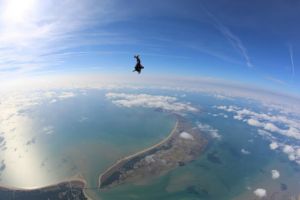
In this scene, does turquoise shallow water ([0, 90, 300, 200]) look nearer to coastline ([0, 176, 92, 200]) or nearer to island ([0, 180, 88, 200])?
coastline ([0, 176, 92, 200])

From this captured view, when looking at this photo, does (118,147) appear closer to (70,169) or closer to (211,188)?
(70,169)

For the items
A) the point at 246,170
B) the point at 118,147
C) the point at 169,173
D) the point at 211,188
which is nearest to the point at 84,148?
the point at 118,147

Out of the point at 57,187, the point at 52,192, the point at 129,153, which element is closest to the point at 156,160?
the point at 129,153

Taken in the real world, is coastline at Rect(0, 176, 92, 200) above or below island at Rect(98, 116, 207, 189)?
below

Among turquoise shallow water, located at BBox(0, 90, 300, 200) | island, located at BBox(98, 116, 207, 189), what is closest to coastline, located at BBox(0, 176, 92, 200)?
turquoise shallow water, located at BBox(0, 90, 300, 200)

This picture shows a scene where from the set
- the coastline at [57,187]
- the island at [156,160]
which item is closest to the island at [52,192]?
the coastline at [57,187]
